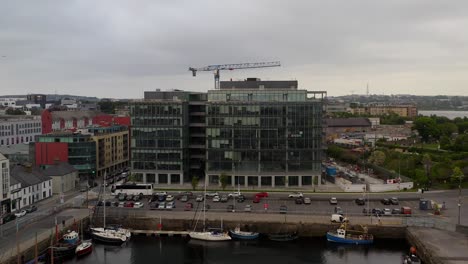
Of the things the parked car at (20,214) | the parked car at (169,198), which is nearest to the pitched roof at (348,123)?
the parked car at (169,198)

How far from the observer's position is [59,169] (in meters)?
67.8

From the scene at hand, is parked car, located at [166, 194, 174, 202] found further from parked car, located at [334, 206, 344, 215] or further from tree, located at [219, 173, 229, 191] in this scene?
parked car, located at [334, 206, 344, 215]

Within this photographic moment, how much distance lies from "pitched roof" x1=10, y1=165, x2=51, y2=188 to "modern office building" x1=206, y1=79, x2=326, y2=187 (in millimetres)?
21743

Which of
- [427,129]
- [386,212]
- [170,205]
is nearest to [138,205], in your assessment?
[170,205]

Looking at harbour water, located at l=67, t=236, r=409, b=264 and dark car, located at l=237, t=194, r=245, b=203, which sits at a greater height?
dark car, located at l=237, t=194, r=245, b=203

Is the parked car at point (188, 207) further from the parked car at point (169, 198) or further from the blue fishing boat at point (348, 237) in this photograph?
the blue fishing boat at point (348, 237)

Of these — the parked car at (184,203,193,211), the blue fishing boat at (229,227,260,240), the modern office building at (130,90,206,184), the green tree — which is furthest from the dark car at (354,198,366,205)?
the green tree

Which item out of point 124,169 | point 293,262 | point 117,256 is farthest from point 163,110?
point 293,262

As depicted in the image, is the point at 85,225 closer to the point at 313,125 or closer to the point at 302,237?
the point at 302,237

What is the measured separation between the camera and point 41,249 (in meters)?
43.6

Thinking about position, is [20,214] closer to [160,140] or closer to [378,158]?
[160,140]

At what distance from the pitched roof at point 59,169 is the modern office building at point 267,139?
61.6 feet

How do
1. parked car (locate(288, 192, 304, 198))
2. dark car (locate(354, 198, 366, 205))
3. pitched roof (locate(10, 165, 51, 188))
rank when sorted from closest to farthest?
pitched roof (locate(10, 165, 51, 188)) < dark car (locate(354, 198, 366, 205)) < parked car (locate(288, 192, 304, 198))

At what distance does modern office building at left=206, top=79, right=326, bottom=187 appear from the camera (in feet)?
230
